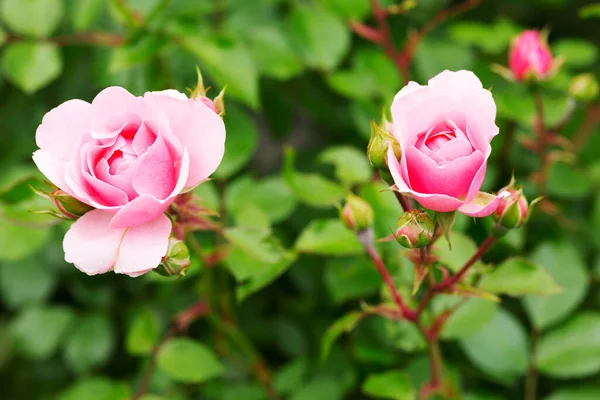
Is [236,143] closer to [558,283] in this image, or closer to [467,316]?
[467,316]

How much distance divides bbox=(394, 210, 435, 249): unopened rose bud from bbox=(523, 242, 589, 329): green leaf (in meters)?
0.62

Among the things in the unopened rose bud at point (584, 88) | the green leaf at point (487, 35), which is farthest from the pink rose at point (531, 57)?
the green leaf at point (487, 35)

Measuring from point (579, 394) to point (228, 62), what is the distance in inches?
35.8

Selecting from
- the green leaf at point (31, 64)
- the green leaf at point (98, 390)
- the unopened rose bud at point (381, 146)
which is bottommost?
the green leaf at point (98, 390)

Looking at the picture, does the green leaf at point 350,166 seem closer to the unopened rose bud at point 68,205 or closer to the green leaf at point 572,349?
the green leaf at point 572,349

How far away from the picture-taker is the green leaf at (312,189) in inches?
46.0

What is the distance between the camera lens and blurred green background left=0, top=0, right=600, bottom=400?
1.18 metres

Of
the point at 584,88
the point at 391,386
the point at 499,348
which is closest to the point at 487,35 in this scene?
the point at 584,88

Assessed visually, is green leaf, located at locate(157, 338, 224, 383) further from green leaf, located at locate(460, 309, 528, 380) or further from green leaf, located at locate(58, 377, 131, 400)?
green leaf, located at locate(460, 309, 528, 380)

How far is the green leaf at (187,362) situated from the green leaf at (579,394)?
0.65 m

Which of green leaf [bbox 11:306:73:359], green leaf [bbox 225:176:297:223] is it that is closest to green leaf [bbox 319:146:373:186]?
green leaf [bbox 225:176:297:223]

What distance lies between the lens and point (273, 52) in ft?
4.64

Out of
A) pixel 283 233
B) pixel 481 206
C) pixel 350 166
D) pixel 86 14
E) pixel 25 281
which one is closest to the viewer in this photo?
pixel 481 206

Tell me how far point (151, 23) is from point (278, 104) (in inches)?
21.0
